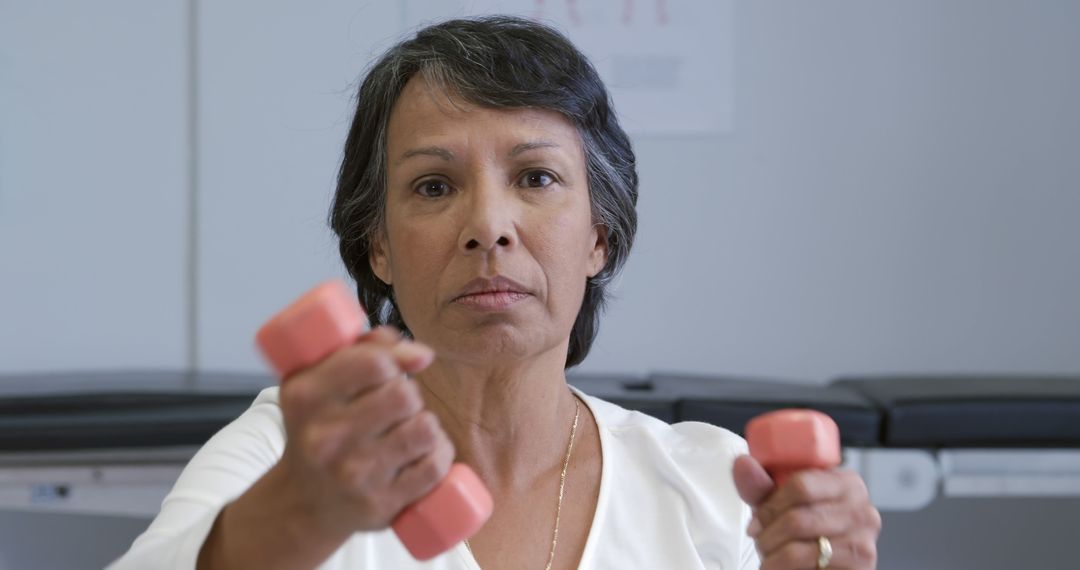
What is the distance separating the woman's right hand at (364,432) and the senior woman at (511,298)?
0.38 meters

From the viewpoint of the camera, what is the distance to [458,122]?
1310mm

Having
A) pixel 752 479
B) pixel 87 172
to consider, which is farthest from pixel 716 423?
pixel 87 172

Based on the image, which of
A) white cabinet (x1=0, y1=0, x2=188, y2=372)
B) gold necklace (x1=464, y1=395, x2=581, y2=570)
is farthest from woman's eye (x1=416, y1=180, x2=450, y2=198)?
white cabinet (x1=0, y1=0, x2=188, y2=372)

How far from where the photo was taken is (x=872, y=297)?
307 cm

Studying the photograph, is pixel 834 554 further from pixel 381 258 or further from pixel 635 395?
pixel 635 395

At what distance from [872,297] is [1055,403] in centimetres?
96

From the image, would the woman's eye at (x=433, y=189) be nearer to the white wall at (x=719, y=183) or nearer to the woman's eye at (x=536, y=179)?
the woman's eye at (x=536, y=179)

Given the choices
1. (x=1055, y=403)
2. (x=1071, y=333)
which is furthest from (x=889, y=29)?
(x=1055, y=403)

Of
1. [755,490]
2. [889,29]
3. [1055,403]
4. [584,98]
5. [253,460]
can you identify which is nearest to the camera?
[755,490]

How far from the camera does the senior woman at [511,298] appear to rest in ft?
4.13

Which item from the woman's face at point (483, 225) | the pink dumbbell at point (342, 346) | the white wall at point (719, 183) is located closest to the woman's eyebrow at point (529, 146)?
the woman's face at point (483, 225)

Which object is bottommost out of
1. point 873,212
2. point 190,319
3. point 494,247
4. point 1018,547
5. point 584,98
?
point 1018,547

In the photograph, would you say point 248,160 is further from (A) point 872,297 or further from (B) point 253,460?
(B) point 253,460

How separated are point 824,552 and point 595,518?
49cm
